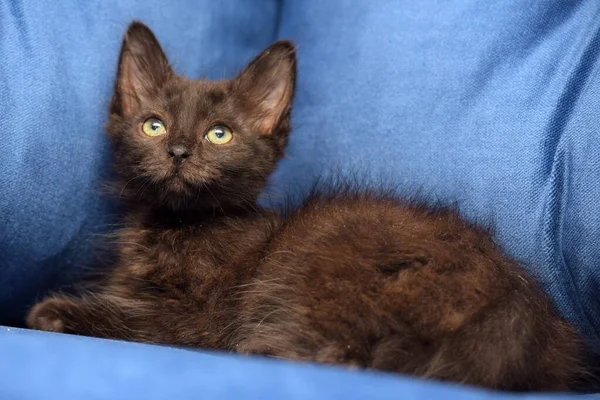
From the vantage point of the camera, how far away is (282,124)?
2193 millimetres

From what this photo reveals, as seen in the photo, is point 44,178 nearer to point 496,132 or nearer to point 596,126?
point 496,132

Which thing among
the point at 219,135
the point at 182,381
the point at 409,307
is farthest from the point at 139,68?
the point at 182,381

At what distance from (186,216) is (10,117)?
1.82ft

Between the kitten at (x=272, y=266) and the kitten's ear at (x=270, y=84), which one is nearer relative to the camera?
the kitten at (x=272, y=266)

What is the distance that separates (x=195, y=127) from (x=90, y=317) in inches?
23.6

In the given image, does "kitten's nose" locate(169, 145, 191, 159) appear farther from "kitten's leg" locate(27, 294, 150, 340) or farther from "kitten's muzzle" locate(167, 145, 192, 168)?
"kitten's leg" locate(27, 294, 150, 340)

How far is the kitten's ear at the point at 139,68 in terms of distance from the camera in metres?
2.17

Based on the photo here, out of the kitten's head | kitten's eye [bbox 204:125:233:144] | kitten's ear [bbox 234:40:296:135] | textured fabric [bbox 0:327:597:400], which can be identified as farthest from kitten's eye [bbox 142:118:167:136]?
textured fabric [bbox 0:327:597:400]

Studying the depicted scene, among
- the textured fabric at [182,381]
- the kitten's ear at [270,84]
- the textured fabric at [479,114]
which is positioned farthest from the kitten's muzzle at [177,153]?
the textured fabric at [182,381]

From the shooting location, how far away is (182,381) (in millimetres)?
1107

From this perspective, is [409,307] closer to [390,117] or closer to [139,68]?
[390,117]

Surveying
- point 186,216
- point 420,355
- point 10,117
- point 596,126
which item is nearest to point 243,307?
point 186,216

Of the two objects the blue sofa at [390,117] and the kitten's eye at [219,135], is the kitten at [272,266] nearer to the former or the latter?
the kitten's eye at [219,135]

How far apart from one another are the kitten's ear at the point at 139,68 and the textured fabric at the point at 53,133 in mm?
56
